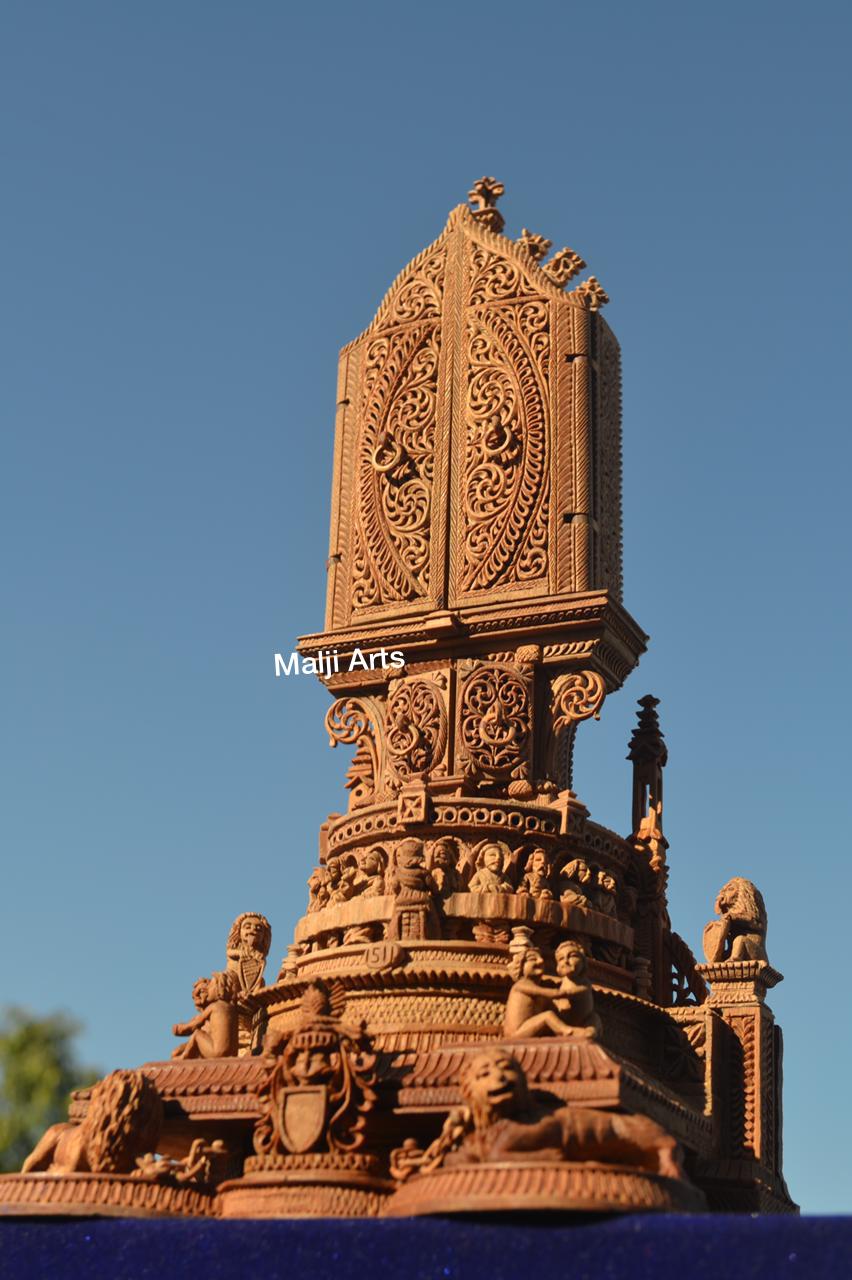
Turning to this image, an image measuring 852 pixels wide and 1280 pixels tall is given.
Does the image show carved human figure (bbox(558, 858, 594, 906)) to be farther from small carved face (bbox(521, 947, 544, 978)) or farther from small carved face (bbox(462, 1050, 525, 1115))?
small carved face (bbox(462, 1050, 525, 1115))

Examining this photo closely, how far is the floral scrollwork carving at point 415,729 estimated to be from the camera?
29234 millimetres

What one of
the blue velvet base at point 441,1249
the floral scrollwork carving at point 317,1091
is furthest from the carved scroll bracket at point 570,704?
the blue velvet base at point 441,1249

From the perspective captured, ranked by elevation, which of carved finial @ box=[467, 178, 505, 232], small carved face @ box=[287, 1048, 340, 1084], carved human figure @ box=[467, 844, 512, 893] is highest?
carved finial @ box=[467, 178, 505, 232]

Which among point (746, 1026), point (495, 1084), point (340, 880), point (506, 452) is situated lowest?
point (495, 1084)

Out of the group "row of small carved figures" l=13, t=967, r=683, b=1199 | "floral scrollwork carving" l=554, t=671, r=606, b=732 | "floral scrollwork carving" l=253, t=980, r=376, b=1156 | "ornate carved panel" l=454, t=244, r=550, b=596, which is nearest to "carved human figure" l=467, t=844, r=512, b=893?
"floral scrollwork carving" l=554, t=671, r=606, b=732

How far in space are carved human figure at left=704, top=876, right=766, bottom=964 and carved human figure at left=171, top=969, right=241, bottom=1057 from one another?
6.21 metres

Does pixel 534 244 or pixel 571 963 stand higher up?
pixel 534 244

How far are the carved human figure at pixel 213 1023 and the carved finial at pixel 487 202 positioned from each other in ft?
38.6

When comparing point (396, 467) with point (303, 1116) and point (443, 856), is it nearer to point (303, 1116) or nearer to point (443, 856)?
point (443, 856)

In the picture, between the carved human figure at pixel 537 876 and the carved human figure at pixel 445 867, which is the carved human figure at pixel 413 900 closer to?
the carved human figure at pixel 445 867

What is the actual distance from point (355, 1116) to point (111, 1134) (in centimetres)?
250

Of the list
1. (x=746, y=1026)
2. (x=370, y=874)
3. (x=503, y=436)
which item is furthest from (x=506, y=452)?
(x=746, y=1026)

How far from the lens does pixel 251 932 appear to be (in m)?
29.3

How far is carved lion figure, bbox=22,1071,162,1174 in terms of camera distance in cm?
2278
